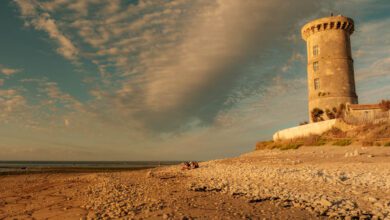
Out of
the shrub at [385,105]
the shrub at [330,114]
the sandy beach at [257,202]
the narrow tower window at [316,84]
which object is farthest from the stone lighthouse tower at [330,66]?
the sandy beach at [257,202]

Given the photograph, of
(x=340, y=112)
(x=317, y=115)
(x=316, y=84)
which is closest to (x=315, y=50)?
(x=316, y=84)

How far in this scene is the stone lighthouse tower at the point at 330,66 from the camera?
147 feet

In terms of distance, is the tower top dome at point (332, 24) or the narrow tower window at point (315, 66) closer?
the tower top dome at point (332, 24)

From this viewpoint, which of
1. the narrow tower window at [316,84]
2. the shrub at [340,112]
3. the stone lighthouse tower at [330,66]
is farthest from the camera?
the narrow tower window at [316,84]

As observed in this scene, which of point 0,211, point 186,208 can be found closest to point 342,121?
point 186,208

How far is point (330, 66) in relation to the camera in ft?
150

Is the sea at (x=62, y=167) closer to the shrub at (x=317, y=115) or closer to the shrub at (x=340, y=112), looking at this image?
the shrub at (x=317, y=115)

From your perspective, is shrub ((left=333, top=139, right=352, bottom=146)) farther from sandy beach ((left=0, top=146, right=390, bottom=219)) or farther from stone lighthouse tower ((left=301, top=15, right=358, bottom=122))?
stone lighthouse tower ((left=301, top=15, right=358, bottom=122))

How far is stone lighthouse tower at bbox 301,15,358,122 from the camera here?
147 ft

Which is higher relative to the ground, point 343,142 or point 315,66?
point 315,66

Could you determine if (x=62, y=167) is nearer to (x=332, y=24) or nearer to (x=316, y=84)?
(x=316, y=84)

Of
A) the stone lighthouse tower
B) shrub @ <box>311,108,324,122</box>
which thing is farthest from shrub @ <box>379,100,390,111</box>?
shrub @ <box>311,108,324,122</box>

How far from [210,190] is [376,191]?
Answer: 5870mm

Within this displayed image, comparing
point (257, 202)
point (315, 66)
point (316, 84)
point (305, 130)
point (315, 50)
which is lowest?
point (257, 202)
